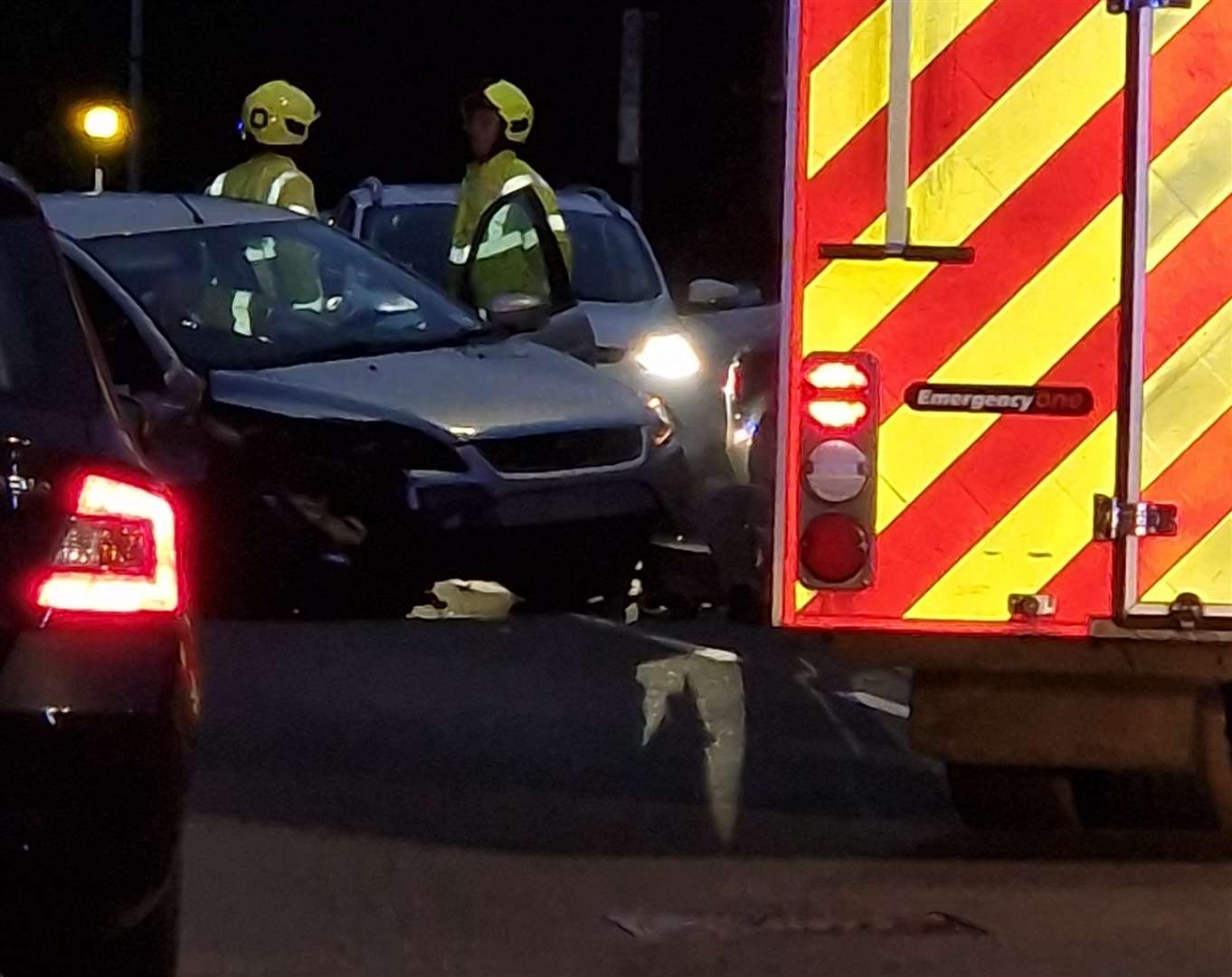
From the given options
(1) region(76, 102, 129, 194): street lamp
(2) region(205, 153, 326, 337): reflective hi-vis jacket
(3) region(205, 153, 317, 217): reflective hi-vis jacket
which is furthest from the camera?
(1) region(76, 102, 129, 194): street lamp

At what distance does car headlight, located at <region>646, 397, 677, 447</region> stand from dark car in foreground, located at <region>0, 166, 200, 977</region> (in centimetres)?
600

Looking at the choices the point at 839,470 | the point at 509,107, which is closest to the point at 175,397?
the point at 509,107

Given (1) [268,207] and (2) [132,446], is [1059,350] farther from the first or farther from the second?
(1) [268,207]

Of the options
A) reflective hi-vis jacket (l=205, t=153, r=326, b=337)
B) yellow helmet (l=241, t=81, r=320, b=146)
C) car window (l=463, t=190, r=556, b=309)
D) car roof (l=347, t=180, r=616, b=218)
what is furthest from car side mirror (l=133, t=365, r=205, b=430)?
car roof (l=347, t=180, r=616, b=218)

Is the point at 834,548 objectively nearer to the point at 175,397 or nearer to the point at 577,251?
the point at 175,397

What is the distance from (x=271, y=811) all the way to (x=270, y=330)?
12.6 feet

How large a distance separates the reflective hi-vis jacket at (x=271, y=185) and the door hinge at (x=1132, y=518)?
7.28 meters

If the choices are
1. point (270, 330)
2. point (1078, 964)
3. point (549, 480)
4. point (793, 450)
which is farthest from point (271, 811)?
point (270, 330)

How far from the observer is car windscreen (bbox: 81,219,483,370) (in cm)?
1112

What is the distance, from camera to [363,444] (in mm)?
10539

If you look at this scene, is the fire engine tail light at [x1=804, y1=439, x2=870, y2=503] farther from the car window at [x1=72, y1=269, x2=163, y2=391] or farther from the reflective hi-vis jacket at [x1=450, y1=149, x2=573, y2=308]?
the reflective hi-vis jacket at [x1=450, y1=149, x2=573, y2=308]

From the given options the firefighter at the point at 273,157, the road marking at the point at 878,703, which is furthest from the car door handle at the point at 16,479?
the firefighter at the point at 273,157

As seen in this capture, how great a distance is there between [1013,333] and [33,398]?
234 centimetres

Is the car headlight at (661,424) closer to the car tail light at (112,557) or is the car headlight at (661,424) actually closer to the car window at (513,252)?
the car window at (513,252)
